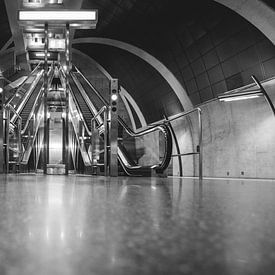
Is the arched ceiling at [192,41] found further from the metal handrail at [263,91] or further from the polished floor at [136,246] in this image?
the polished floor at [136,246]

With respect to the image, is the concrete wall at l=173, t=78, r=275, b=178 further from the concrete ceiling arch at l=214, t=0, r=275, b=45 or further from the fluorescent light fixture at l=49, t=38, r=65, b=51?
the fluorescent light fixture at l=49, t=38, r=65, b=51

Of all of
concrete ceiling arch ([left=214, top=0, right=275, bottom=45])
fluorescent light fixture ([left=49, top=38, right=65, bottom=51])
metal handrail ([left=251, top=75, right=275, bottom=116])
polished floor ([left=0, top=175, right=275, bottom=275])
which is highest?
fluorescent light fixture ([left=49, top=38, right=65, bottom=51])

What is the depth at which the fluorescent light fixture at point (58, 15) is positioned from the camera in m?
9.51

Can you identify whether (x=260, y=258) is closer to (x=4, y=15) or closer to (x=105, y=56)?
(x=4, y=15)

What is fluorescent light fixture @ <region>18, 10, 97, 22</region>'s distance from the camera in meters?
9.51

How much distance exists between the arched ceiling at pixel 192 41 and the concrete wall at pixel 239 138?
0.70 metres

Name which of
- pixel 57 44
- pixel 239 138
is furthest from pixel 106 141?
pixel 57 44

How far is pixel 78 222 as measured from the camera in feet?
2.88

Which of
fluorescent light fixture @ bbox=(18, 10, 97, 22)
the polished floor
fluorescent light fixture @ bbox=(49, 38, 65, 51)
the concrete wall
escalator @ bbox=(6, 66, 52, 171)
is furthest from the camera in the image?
fluorescent light fixture @ bbox=(49, 38, 65, 51)

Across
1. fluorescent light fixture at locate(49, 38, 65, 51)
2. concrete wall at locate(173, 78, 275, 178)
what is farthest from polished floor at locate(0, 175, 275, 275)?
fluorescent light fixture at locate(49, 38, 65, 51)

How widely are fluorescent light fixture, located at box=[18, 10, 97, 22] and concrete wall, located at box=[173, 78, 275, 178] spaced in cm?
511

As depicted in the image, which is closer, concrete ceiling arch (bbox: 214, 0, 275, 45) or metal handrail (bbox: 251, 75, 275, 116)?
concrete ceiling arch (bbox: 214, 0, 275, 45)

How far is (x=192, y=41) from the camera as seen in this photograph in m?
11.8

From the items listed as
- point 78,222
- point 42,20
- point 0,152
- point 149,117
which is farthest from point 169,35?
point 78,222
